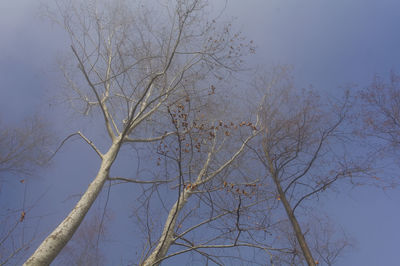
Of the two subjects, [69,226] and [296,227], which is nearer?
[69,226]

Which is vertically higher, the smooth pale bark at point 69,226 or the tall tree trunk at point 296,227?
the tall tree trunk at point 296,227

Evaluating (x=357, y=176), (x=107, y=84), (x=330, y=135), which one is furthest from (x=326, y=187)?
(x=107, y=84)

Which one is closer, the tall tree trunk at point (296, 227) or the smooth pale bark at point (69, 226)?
the smooth pale bark at point (69, 226)

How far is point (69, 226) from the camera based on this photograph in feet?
9.44

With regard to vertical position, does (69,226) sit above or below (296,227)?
below

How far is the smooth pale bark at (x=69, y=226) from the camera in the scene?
2.52 metres

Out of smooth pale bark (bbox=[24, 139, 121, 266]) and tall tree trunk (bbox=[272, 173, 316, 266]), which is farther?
tall tree trunk (bbox=[272, 173, 316, 266])

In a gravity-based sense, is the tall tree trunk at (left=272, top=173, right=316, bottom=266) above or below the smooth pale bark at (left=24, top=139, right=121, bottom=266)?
above

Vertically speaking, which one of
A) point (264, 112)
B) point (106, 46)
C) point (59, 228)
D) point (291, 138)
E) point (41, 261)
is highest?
point (106, 46)

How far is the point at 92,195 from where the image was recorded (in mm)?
3373


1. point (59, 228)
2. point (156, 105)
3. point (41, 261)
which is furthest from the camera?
point (156, 105)

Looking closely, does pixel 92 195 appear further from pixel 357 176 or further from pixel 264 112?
pixel 357 176

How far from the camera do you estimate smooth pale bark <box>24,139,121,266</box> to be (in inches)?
99.0

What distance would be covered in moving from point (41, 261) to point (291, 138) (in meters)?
3.73
